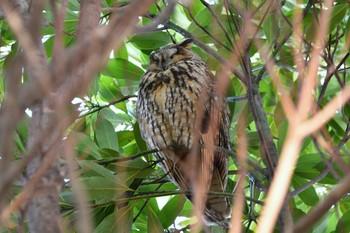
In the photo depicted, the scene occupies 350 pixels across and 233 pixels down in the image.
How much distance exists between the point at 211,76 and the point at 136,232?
23.3 inches

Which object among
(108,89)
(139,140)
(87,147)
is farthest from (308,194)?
(108,89)

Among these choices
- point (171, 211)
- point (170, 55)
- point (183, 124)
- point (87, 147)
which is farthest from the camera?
point (170, 55)

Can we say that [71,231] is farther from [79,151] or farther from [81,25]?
[81,25]

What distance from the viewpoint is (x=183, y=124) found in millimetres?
2318

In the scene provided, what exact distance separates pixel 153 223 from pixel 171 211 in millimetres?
92

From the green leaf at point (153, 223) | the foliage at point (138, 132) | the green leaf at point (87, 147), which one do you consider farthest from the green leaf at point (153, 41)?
the green leaf at point (153, 223)

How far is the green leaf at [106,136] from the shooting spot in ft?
7.36

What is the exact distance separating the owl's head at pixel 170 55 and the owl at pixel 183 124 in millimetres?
59

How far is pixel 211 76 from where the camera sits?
239 cm

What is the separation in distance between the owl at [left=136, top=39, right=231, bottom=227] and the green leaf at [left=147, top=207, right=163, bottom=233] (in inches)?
5.1

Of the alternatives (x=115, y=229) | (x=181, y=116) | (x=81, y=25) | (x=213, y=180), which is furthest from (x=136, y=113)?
(x=81, y=25)

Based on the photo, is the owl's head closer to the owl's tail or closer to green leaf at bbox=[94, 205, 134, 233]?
the owl's tail

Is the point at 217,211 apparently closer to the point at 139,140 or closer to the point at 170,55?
the point at 139,140

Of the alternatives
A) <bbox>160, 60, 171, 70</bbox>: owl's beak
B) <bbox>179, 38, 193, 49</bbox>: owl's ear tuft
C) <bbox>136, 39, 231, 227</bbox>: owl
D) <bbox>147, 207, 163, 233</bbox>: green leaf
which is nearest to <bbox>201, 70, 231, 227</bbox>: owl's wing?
<bbox>136, 39, 231, 227</bbox>: owl
